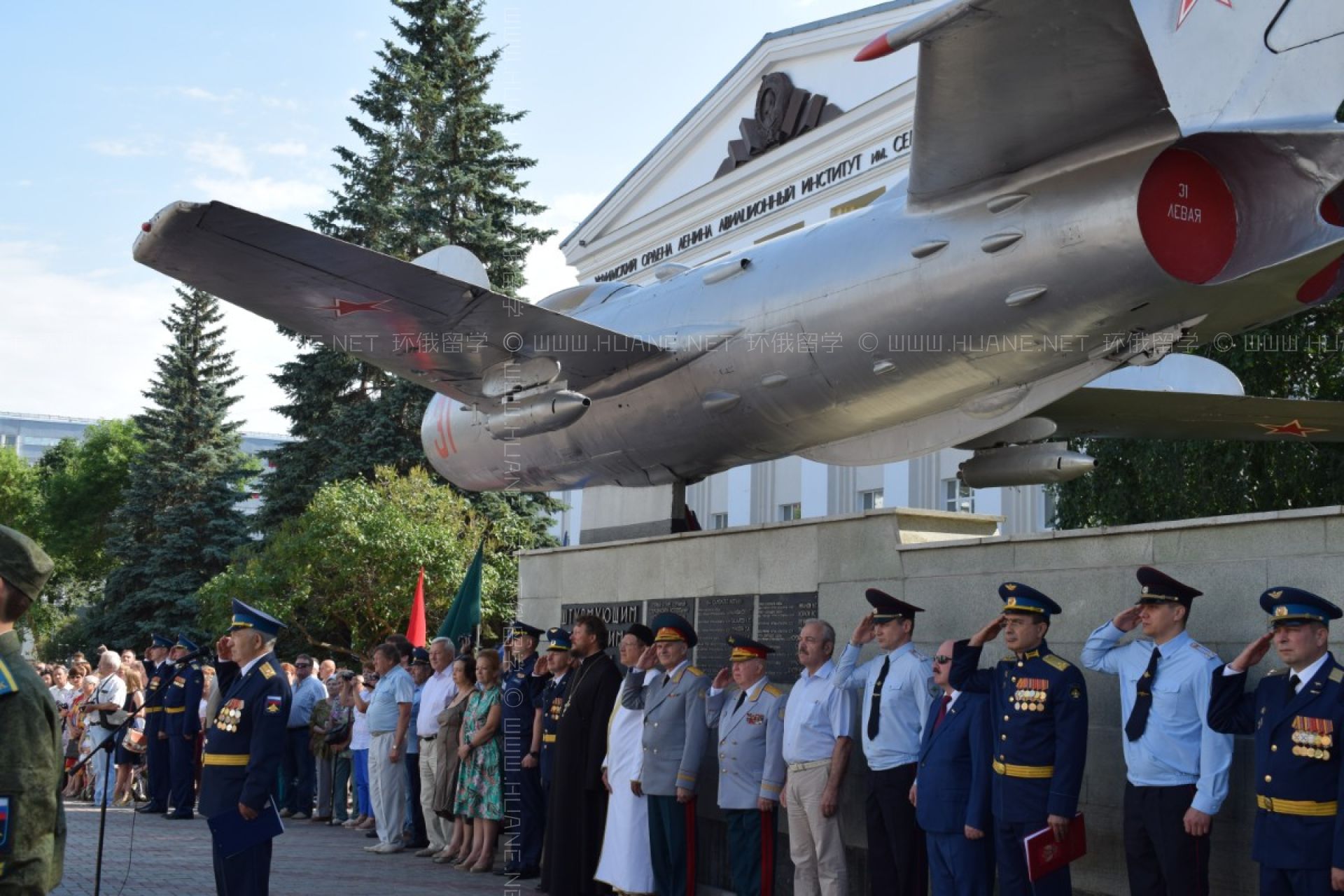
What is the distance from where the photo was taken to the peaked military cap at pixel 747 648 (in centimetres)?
759

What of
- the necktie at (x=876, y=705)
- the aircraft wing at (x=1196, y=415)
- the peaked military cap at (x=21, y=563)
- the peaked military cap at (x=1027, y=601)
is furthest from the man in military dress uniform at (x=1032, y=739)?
the peaked military cap at (x=21, y=563)

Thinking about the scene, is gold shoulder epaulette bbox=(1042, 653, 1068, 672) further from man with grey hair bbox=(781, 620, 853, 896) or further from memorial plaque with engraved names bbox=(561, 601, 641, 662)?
memorial plaque with engraved names bbox=(561, 601, 641, 662)

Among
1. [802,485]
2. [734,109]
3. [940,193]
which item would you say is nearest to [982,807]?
[940,193]

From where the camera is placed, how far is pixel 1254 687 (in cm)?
553

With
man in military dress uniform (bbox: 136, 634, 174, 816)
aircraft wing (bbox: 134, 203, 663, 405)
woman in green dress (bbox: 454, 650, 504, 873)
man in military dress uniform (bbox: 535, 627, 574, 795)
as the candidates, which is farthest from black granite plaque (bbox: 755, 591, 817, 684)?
man in military dress uniform (bbox: 136, 634, 174, 816)

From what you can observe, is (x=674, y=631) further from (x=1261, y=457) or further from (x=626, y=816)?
→ (x=1261, y=457)

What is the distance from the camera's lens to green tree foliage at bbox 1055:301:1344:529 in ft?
41.0

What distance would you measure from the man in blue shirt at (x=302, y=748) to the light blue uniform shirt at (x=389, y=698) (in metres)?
2.20

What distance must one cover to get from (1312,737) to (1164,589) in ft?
3.09

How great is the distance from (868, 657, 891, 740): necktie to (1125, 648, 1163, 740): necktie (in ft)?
4.81

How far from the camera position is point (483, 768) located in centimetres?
976

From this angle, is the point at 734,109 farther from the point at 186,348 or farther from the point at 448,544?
the point at 186,348

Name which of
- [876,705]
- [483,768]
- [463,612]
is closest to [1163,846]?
[876,705]

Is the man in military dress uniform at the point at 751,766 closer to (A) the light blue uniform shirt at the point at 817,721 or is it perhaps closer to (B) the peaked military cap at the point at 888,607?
(A) the light blue uniform shirt at the point at 817,721
